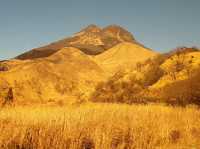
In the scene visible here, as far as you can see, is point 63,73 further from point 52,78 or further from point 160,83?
point 160,83

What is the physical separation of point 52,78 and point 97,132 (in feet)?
72.4

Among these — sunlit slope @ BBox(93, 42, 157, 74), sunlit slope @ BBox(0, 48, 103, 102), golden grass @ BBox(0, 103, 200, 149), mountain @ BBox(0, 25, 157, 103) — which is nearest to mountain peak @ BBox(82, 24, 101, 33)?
mountain @ BBox(0, 25, 157, 103)

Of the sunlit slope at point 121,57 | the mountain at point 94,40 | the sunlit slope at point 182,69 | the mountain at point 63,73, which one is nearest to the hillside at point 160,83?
the sunlit slope at point 182,69

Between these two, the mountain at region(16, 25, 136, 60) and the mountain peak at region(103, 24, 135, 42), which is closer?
the mountain at region(16, 25, 136, 60)

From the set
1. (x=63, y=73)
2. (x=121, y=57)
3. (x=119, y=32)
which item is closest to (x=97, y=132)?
(x=63, y=73)

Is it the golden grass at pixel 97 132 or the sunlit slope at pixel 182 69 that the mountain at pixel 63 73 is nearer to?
the sunlit slope at pixel 182 69

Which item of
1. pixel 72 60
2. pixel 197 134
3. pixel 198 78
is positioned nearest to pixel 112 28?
pixel 72 60

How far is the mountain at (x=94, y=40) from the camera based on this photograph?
56300 millimetres

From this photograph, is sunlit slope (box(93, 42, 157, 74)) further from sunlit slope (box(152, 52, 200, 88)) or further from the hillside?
sunlit slope (box(152, 52, 200, 88))

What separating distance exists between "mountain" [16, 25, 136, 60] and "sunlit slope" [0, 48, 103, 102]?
59.6ft

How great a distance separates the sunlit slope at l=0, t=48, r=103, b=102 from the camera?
80.5 ft

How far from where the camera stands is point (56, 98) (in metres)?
25.2

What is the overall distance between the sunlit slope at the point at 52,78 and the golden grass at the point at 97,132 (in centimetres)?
1399

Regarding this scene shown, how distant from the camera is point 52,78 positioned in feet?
94.9
